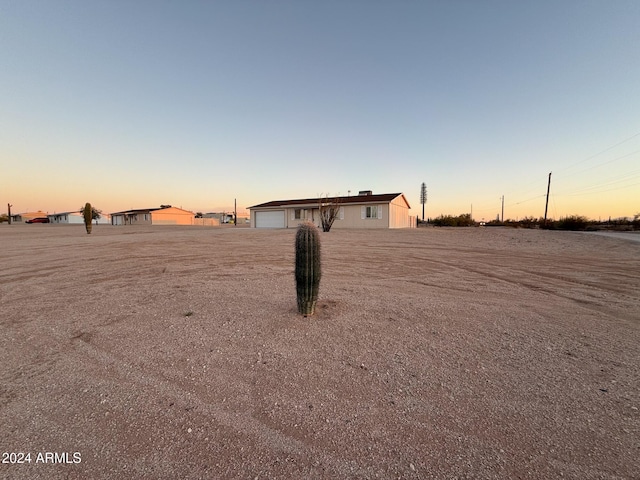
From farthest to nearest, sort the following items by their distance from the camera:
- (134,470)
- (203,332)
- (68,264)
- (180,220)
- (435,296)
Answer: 1. (180,220)
2. (68,264)
3. (435,296)
4. (203,332)
5. (134,470)

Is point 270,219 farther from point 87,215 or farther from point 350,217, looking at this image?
point 87,215

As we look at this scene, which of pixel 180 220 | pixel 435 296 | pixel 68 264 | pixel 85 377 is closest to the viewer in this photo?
pixel 85 377

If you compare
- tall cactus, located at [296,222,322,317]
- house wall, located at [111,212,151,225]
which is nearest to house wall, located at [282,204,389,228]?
tall cactus, located at [296,222,322,317]

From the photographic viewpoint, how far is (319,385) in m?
2.63

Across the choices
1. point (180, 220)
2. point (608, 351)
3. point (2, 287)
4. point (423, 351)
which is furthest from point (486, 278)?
point (180, 220)

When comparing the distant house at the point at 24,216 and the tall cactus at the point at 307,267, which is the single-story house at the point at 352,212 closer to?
the tall cactus at the point at 307,267

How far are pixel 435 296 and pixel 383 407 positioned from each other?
12.5 ft

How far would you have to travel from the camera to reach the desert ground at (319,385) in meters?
1.82

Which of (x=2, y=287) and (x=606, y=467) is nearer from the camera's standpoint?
(x=606, y=467)

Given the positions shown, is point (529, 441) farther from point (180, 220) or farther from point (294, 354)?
point (180, 220)

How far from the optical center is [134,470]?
1.73 meters

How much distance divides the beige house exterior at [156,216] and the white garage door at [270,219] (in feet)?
104

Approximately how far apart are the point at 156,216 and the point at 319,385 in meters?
63.7

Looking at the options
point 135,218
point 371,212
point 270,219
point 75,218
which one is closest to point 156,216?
point 135,218
